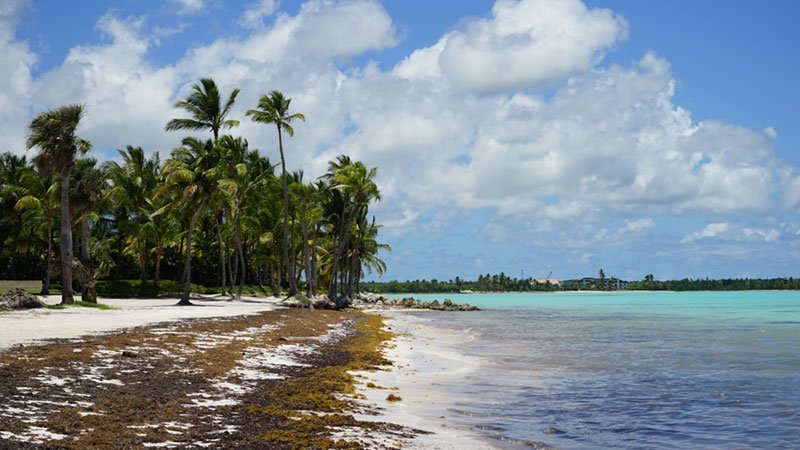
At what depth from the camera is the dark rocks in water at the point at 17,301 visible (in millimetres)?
24828

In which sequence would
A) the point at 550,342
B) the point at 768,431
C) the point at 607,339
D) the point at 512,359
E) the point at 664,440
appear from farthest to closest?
the point at 607,339
the point at 550,342
the point at 512,359
the point at 768,431
the point at 664,440

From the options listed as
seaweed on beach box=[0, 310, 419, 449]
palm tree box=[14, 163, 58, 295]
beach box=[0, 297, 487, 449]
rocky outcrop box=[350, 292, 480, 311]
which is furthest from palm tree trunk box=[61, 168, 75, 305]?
rocky outcrop box=[350, 292, 480, 311]

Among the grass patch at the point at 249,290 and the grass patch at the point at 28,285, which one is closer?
the grass patch at the point at 28,285

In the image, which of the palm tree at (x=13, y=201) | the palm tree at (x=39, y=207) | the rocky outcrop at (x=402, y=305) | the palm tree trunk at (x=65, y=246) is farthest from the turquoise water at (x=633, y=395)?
the rocky outcrop at (x=402, y=305)

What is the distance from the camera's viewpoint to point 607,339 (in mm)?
30734

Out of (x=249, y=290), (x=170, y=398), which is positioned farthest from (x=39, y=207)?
(x=170, y=398)

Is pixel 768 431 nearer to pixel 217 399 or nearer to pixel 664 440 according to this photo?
pixel 664 440

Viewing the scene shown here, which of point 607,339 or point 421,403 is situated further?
point 607,339

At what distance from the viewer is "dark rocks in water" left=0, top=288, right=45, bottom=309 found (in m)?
24.8

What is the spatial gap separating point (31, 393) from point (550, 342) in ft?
74.9

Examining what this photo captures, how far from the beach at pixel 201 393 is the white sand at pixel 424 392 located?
0.12ft

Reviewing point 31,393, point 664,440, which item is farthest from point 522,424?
point 31,393

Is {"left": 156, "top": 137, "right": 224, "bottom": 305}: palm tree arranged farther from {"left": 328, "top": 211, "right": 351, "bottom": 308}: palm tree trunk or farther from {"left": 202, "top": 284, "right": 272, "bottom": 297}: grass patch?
{"left": 202, "top": 284, "right": 272, "bottom": 297}: grass patch

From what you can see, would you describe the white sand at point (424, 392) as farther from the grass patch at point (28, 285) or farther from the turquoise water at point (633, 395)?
the grass patch at point (28, 285)
